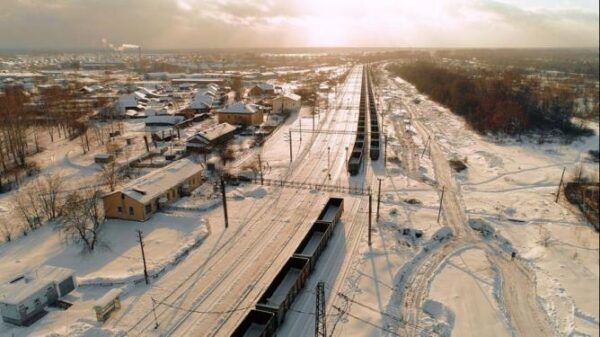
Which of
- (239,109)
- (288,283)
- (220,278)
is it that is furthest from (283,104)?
(288,283)

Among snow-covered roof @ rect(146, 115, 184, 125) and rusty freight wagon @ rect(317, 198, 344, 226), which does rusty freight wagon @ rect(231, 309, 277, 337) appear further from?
snow-covered roof @ rect(146, 115, 184, 125)

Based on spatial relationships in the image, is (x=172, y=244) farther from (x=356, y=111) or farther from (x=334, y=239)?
(x=356, y=111)

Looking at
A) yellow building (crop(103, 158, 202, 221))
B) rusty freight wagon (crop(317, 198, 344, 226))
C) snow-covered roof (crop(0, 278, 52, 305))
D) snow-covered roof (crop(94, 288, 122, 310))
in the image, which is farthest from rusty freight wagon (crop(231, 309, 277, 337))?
yellow building (crop(103, 158, 202, 221))

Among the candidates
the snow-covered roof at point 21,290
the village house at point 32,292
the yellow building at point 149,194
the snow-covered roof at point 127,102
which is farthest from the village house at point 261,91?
the snow-covered roof at point 21,290

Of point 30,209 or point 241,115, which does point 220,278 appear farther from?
point 241,115

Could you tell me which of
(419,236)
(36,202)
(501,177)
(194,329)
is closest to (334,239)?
(419,236)

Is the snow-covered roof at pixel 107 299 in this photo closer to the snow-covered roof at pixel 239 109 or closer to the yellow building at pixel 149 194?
the yellow building at pixel 149 194

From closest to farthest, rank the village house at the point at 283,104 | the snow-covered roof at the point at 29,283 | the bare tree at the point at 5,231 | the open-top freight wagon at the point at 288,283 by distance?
the open-top freight wagon at the point at 288,283, the snow-covered roof at the point at 29,283, the bare tree at the point at 5,231, the village house at the point at 283,104
